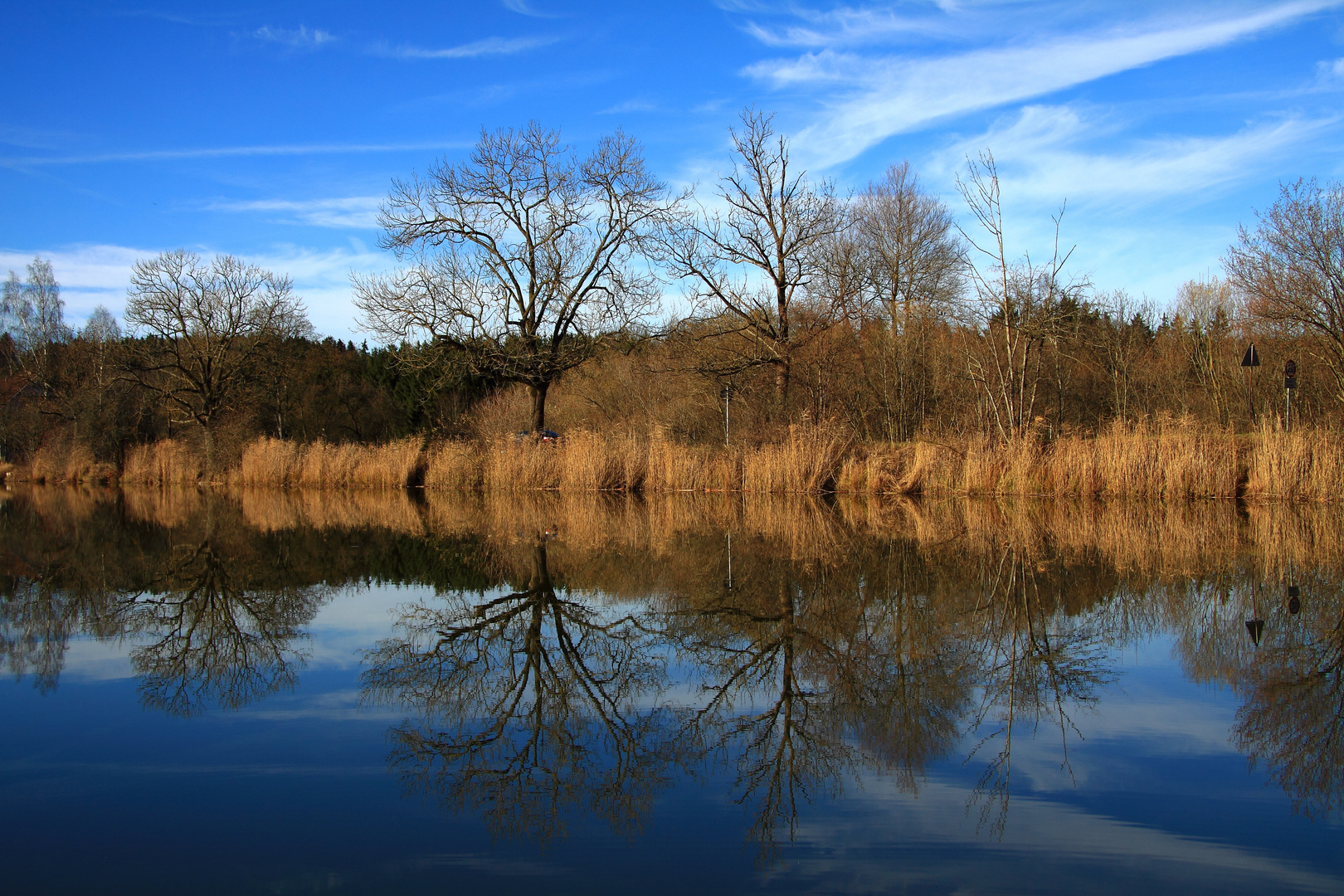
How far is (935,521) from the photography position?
448 inches

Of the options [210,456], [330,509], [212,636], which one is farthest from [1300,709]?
[210,456]

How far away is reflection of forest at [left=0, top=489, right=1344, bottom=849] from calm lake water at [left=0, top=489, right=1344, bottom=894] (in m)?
0.03

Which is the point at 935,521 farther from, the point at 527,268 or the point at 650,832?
the point at 527,268

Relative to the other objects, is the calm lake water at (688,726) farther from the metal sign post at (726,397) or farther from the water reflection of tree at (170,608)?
the metal sign post at (726,397)

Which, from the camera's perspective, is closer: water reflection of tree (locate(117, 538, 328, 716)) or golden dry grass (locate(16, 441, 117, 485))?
water reflection of tree (locate(117, 538, 328, 716))

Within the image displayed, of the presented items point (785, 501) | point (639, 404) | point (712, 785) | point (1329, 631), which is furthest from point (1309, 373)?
point (712, 785)

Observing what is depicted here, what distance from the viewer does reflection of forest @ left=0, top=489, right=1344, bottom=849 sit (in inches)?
133

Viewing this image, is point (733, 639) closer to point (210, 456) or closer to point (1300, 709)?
point (1300, 709)

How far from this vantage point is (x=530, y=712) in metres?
4.00

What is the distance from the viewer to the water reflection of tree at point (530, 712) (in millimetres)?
3092

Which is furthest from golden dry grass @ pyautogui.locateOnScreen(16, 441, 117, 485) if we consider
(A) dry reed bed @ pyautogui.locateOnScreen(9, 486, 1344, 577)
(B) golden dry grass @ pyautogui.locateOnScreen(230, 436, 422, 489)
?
(A) dry reed bed @ pyautogui.locateOnScreen(9, 486, 1344, 577)

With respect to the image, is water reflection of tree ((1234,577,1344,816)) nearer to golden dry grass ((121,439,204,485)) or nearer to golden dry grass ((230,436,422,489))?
golden dry grass ((230,436,422,489))

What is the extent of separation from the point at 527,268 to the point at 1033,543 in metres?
16.6

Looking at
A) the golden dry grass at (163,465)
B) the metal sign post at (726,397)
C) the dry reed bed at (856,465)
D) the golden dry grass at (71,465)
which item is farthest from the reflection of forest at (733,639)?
the golden dry grass at (71,465)
